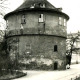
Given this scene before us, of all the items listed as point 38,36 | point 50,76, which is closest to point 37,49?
point 38,36

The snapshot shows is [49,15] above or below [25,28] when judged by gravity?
above

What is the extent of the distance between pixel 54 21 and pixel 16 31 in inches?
226

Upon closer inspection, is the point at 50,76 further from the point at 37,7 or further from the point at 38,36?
the point at 37,7

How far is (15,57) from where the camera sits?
29641mm

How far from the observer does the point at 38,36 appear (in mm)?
28516

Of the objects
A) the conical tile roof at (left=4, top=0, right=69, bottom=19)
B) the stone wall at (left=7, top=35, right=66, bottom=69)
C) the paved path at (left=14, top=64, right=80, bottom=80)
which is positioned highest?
the conical tile roof at (left=4, top=0, right=69, bottom=19)

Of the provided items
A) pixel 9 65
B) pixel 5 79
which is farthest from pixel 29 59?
pixel 5 79

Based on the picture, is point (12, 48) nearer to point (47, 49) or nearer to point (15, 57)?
point (15, 57)

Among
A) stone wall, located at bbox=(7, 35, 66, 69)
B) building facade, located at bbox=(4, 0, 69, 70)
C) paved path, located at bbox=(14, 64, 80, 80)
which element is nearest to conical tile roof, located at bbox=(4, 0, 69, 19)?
building facade, located at bbox=(4, 0, 69, 70)

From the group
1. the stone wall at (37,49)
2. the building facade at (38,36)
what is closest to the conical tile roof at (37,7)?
the building facade at (38,36)

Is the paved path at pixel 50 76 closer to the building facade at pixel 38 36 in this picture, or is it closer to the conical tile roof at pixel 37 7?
the building facade at pixel 38 36

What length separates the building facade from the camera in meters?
28.4

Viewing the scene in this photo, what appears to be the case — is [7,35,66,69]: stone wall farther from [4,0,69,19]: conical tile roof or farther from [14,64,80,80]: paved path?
[14,64,80,80]: paved path

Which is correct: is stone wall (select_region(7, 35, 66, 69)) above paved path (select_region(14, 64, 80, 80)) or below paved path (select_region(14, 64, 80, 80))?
above
